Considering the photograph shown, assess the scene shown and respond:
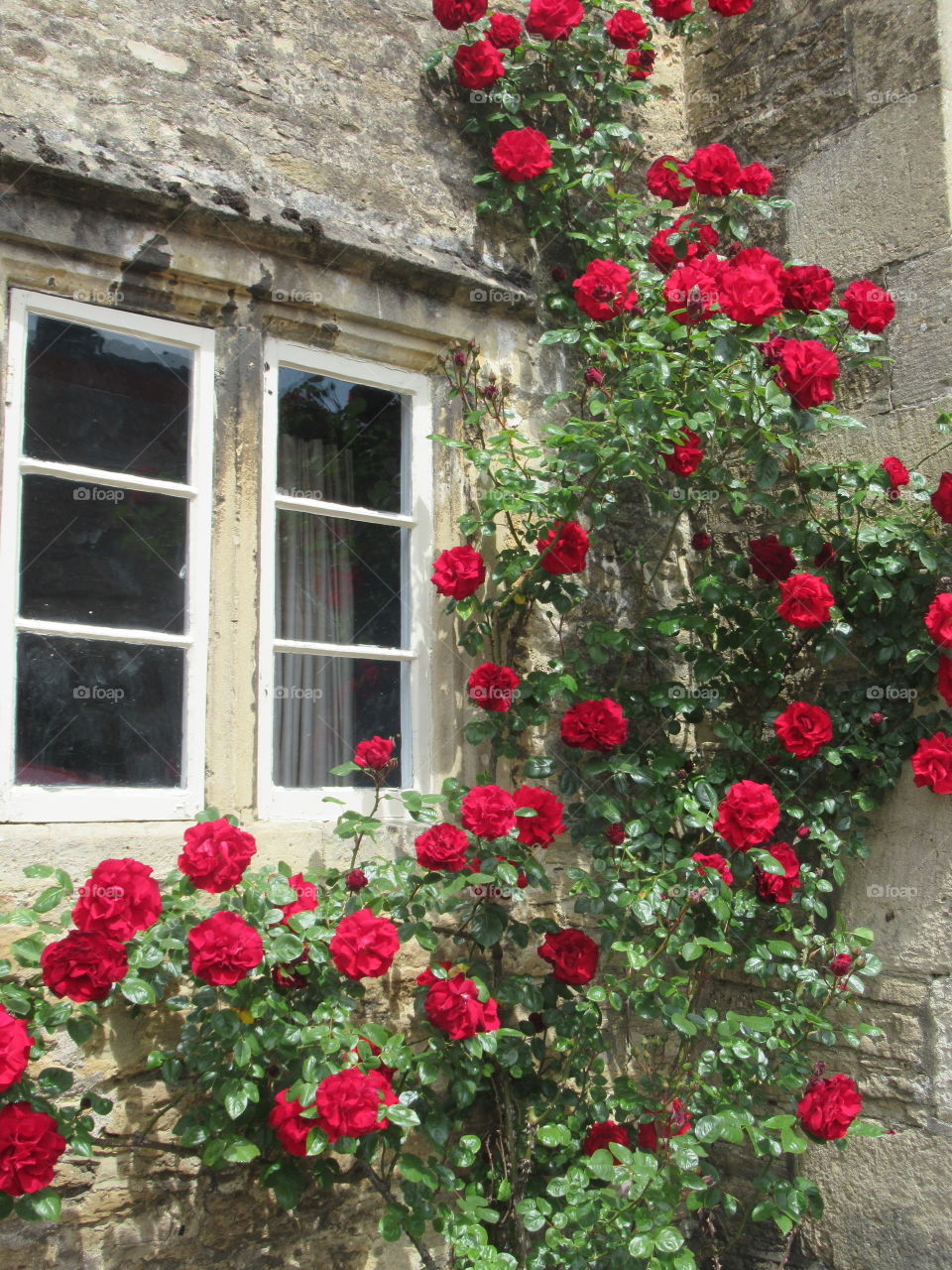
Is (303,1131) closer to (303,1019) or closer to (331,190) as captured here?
(303,1019)

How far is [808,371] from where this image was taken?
291 centimetres

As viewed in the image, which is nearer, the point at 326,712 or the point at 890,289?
the point at 326,712

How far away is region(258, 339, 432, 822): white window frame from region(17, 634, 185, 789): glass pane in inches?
9.0

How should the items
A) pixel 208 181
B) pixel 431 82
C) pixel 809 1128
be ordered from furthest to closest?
pixel 431 82 < pixel 208 181 < pixel 809 1128

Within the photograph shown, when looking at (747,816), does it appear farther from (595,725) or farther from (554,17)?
(554,17)

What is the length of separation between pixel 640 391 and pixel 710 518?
843 mm

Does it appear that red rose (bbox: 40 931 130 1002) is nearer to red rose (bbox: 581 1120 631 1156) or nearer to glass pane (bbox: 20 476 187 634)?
glass pane (bbox: 20 476 187 634)

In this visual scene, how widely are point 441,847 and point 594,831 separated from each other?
2.29 feet

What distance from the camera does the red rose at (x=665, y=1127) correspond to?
2588mm

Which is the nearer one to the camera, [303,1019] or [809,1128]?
[303,1019]

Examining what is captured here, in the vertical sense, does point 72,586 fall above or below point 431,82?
below

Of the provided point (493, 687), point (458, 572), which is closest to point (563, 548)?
point (458, 572)

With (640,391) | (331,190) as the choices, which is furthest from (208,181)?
(640,391)

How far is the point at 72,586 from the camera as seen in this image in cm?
272
